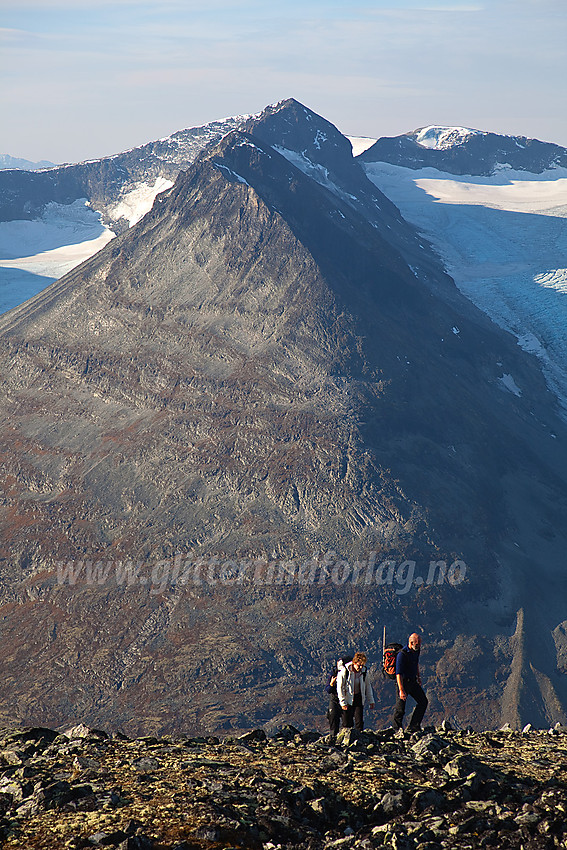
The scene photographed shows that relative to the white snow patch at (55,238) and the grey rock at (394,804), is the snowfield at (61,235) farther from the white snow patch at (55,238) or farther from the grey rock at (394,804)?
the grey rock at (394,804)

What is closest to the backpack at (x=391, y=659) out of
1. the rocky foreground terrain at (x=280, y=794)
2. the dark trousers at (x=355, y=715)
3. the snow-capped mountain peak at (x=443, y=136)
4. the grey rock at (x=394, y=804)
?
the dark trousers at (x=355, y=715)

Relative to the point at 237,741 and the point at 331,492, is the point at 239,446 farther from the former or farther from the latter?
the point at 237,741

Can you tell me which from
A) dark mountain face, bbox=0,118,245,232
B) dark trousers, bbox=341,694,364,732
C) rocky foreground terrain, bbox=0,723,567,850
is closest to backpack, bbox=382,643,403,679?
dark trousers, bbox=341,694,364,732

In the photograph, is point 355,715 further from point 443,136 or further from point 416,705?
point 443,136

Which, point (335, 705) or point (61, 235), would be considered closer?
point (335, 705)

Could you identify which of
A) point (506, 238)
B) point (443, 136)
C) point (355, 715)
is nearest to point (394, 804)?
point (355, 715)

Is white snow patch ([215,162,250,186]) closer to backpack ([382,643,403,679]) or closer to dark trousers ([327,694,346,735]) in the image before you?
backpack ([382,643,403,679])
